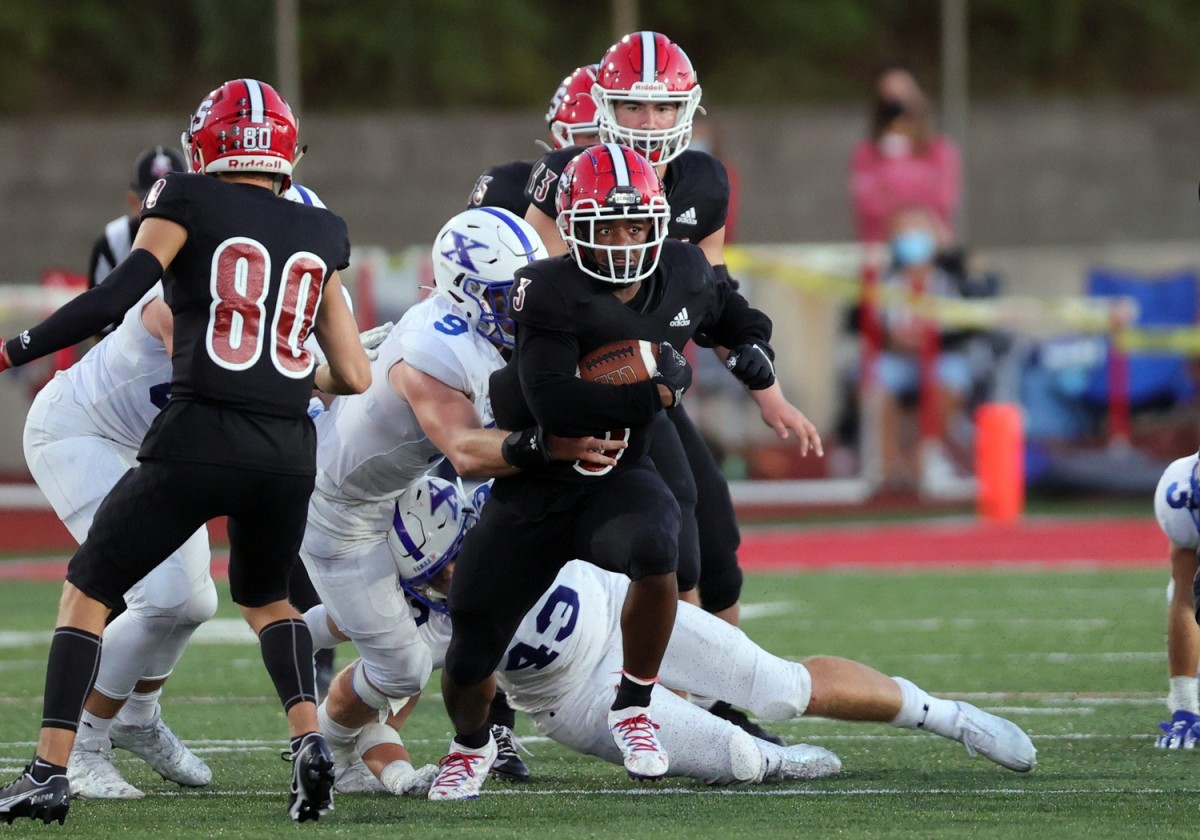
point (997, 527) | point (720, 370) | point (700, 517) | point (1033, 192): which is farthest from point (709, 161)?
point (1033, 192)

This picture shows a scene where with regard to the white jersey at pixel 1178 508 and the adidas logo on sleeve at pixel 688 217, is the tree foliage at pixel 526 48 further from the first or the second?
the white jersey at pixel 1178 508

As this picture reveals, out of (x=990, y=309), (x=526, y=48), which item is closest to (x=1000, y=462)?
(x=990, y=309)

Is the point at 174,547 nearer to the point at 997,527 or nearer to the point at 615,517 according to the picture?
the point at 615,517

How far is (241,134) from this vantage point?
14.2ft

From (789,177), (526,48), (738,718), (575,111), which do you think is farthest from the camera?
(526,48)

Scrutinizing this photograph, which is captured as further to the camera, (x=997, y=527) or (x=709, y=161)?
(x=997, y=527)

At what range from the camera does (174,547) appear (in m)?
4.24

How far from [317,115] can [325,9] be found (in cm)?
210

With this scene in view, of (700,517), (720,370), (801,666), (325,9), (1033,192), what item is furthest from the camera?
(325,9)

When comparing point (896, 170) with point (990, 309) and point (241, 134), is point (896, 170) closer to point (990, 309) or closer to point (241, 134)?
point (990, 309)

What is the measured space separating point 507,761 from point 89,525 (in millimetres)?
1199

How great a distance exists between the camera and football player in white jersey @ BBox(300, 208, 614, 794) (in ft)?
15.4

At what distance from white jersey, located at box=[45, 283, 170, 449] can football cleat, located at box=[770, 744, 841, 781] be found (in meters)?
1.74

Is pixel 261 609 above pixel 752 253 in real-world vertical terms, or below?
below
